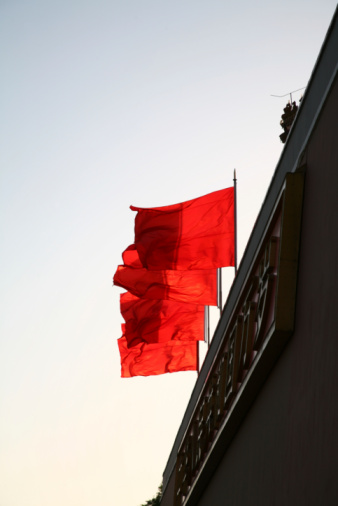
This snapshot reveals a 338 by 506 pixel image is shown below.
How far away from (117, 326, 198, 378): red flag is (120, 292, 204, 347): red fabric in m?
0.93

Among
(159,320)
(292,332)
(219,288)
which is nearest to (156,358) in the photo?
(159,320)

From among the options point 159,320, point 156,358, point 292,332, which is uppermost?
point 292,332

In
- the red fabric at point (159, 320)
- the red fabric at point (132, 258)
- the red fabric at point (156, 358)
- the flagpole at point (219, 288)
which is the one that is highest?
the red fabric at point (132, 258)

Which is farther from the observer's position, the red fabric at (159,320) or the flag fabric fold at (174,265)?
the red fabric at (159,320)

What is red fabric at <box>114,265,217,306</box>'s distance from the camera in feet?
43.2

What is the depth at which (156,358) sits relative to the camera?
15.3 metres

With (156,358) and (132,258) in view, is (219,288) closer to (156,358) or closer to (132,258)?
(132,258)

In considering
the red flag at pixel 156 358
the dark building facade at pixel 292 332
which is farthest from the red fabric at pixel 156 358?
the dark building facade at pixel 292 332

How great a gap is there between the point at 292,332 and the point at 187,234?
6.25m

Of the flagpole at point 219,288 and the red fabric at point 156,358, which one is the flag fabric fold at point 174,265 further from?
the red fabric at point 156,358

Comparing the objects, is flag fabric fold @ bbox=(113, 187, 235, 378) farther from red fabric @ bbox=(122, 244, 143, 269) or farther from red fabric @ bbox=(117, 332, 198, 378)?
red fabric @ bbox=(117, 332, 198, 378)

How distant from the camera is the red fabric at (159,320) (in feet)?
45.2

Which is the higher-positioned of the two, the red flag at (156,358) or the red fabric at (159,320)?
the red fabric at (159,320)

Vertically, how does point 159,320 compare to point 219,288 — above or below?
below
